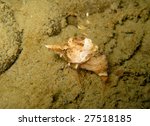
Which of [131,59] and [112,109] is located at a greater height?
[131,59]

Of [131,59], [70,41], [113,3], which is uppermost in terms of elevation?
[113,3]

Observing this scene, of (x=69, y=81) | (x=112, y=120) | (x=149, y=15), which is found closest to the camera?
(x=112, y=120)

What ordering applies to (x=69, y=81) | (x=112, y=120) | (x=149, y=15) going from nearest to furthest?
(x=112, y=120) → (x=69, y=81) → (x=149, y=15)

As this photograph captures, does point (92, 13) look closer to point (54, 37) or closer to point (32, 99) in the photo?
point (54, 37)

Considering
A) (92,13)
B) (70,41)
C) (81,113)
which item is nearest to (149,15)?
(92,13)

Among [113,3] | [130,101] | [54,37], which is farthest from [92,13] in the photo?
[130,101]

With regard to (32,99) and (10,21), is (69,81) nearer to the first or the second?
(32,99)

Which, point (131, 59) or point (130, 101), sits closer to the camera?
point (130, 101)
